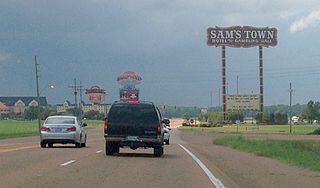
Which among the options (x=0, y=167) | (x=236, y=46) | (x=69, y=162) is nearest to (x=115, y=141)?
(x=69, y=162)

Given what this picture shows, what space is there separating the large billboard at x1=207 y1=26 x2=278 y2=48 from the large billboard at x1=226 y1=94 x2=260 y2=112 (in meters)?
9.75

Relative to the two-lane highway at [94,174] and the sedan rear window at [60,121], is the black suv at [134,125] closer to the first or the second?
the two-lane highway at [94,174]

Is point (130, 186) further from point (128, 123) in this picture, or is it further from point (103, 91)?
point (103, 91)

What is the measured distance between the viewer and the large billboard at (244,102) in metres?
125

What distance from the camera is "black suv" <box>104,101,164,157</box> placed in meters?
27.4

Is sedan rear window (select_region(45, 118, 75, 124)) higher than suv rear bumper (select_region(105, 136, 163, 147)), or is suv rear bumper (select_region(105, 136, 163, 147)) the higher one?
sedan rear window (select_region(45, 118, 75, 124))

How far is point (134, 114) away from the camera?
27.5m

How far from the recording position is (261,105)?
125062 mm

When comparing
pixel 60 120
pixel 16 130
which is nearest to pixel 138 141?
pixel 60 120

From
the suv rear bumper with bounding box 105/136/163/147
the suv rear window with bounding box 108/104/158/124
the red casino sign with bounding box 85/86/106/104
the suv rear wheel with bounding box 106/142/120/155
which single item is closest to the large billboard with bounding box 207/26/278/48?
the red casino sign with bounding box 85/86/106/104

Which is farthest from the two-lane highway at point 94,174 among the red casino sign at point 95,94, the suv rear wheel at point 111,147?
the red casino sign at point 95,94

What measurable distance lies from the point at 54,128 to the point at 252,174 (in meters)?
16.3

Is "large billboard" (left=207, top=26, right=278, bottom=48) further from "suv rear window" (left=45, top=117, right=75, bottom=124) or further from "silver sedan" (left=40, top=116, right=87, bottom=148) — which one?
"silver sedan" (left=40, top=116, right=87, bottom=148)

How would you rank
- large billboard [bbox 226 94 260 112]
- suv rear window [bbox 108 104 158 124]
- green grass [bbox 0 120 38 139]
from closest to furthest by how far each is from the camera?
suv rear window [bbox 108 104 158 124] < green grass [bbox 0 120 38 139] < large billboard [bbox 226 94 260 112]
